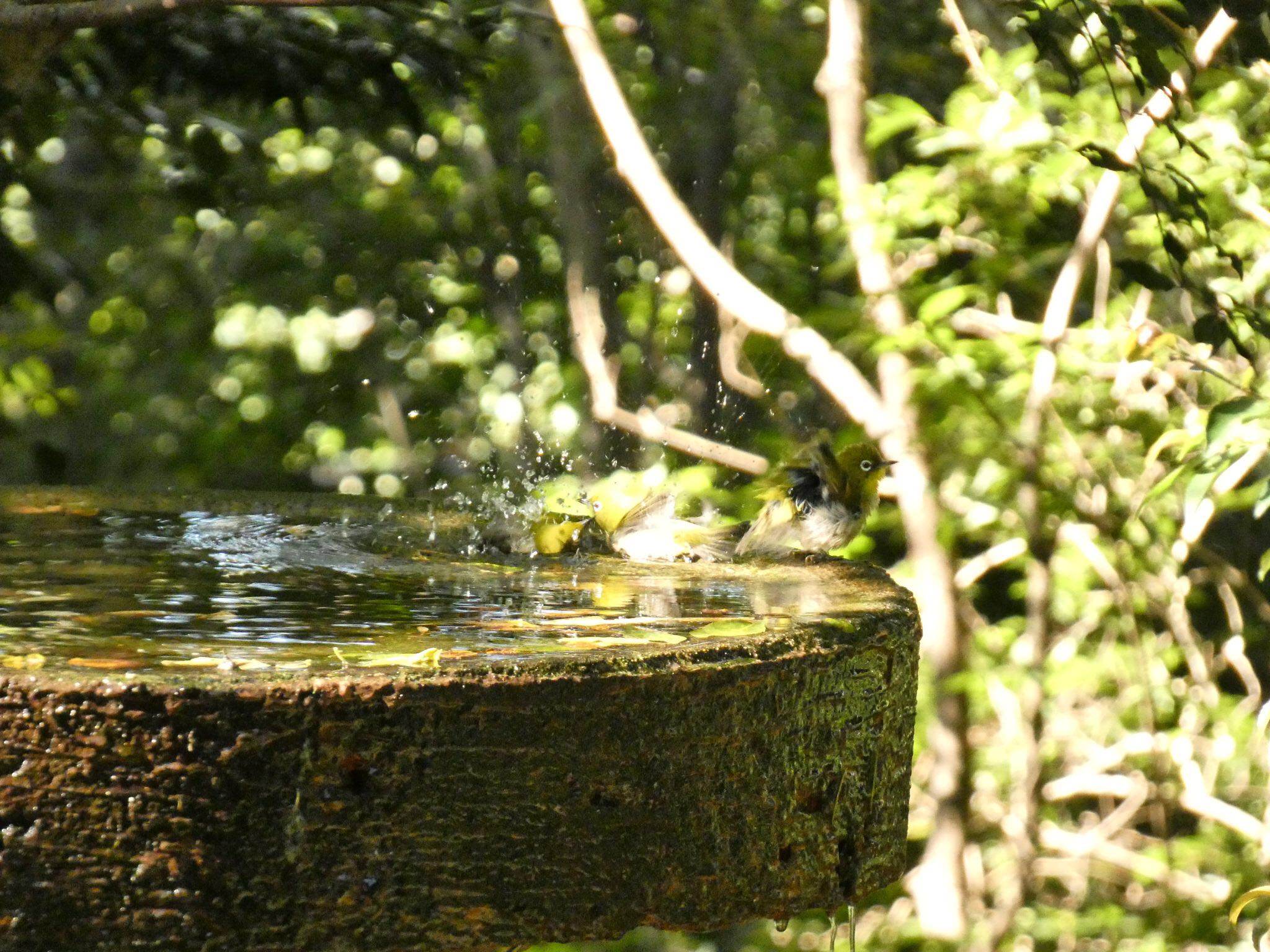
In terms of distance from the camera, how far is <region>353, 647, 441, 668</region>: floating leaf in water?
1722mm

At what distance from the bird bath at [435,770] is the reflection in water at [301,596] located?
1cm

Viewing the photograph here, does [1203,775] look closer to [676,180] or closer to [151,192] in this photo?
[676,180]

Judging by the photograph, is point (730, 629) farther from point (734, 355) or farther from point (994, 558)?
point (734, 355)

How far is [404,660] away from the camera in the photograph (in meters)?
1.77

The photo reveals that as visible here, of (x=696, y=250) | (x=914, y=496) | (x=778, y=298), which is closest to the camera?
(x=696, y=250)

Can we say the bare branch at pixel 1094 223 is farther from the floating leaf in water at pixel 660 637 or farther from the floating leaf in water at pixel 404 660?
the floating leaf in water at pixel 404 660

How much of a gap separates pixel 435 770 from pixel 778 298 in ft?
17.1

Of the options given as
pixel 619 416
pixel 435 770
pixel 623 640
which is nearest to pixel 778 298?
pixel 619 416

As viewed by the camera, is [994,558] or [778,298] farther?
[778,298]

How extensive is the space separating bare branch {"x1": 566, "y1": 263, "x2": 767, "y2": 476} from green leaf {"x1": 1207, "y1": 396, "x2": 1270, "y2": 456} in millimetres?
2983

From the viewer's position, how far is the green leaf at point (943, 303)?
431cm

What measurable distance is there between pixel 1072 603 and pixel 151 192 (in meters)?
5.20

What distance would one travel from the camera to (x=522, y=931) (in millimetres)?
1771

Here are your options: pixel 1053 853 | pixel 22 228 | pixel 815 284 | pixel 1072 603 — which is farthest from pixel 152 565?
pixel 22 228
